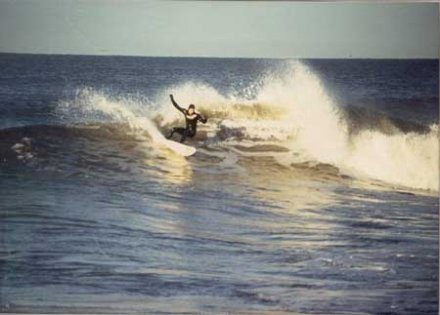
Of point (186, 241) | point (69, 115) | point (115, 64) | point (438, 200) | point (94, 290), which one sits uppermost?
point (115, 64)

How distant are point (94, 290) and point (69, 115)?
2.03 ft

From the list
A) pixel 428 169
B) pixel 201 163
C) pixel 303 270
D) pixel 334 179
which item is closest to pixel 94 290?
pixel 201 163

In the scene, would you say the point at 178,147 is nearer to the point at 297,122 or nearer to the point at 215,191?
the point at 215,191

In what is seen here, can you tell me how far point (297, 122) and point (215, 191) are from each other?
0.38 meters

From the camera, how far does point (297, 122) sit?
2498 millimetres

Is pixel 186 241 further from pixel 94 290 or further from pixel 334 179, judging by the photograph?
pixel 334 179

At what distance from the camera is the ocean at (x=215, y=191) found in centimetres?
247

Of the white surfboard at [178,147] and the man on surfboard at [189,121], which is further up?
the man on surfboard at [189,121]

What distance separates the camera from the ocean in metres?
2.47

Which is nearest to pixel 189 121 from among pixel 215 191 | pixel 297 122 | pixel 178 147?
pixel 178 147

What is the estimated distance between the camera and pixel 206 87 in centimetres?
249

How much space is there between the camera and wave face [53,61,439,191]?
2.49 m

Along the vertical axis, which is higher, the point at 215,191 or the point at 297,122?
the point at 297,122

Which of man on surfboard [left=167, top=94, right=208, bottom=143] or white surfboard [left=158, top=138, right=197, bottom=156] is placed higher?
man on surfboard [left=167, top=94, right=208, bottom=143]
